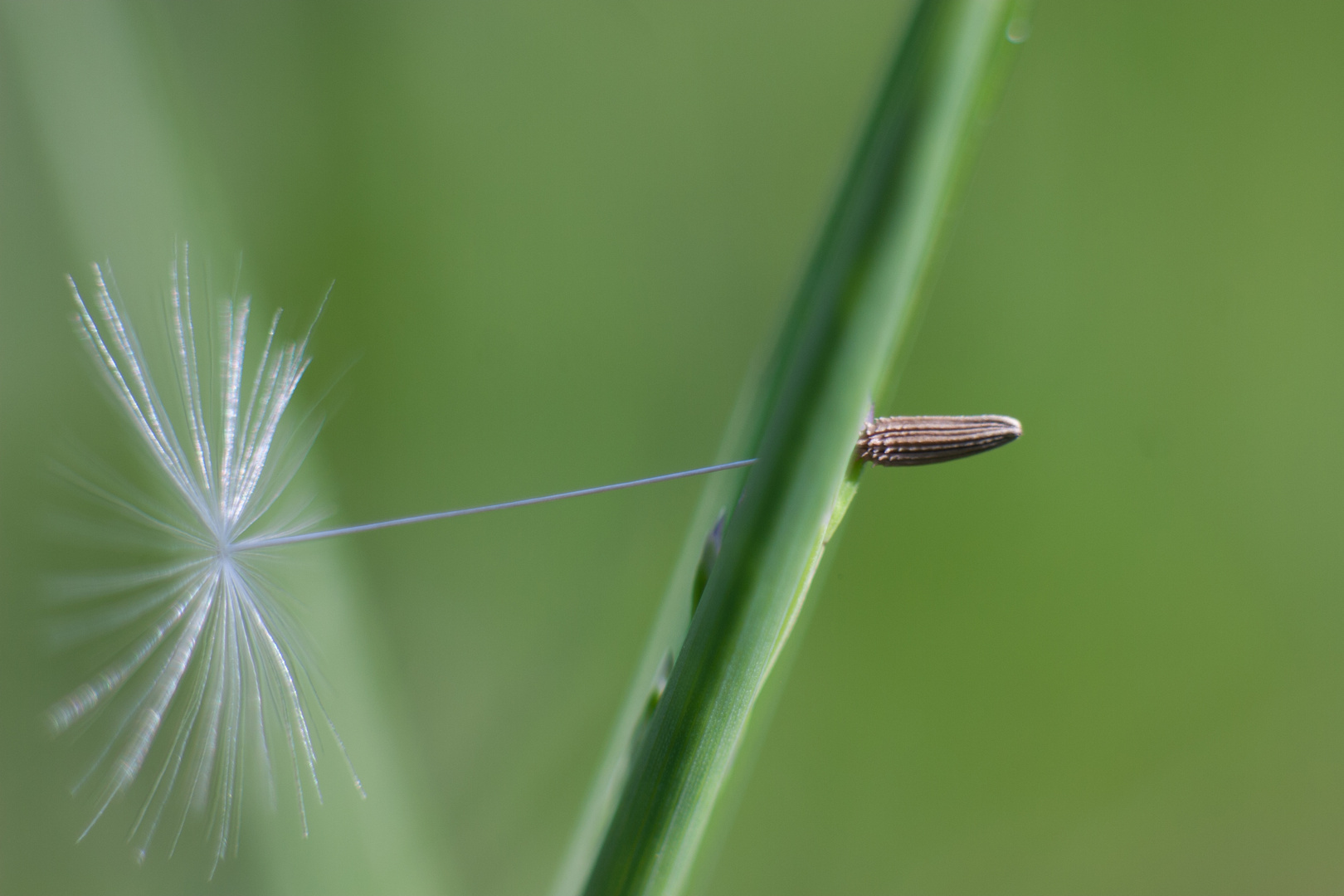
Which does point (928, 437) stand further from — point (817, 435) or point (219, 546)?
point (219, 546)

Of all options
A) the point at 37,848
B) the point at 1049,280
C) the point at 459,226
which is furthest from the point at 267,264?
the point at 1049,280

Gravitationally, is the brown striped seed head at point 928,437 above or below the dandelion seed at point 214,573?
below

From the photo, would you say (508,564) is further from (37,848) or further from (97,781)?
(37,848)

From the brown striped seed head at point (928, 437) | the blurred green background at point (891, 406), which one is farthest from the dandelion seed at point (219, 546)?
the blurred green background at point (891, 406)

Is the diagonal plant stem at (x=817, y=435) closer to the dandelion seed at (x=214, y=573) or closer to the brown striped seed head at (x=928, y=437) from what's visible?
the brown striped seed head at (x=928, y=437)

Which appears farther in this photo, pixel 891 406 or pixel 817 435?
pixel 891 406

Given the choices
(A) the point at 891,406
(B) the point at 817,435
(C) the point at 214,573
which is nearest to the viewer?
(B) the point at 817,435

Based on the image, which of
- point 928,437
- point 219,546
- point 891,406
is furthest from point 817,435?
point 891,406
